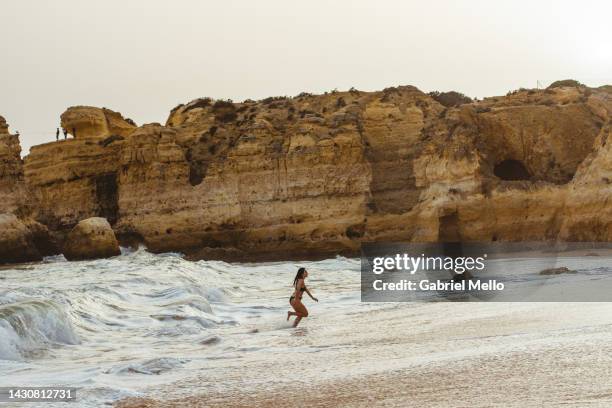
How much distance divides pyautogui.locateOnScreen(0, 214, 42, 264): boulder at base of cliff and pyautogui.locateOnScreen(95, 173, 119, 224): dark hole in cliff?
5.10 metres

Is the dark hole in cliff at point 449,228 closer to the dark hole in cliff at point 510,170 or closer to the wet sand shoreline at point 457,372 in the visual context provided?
the dark hole in cliff at point 510,170

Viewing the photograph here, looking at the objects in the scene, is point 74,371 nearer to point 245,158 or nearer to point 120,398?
point 120,398

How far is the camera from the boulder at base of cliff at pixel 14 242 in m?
32.2

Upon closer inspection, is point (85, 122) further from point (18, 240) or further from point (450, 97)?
point (450, 97)

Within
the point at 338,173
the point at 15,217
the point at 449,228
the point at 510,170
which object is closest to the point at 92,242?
the point at 15,217

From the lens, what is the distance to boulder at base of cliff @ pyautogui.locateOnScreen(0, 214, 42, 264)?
1267 inches

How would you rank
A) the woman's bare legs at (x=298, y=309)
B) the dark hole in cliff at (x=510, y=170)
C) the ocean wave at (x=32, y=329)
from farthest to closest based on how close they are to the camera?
the dark hole in cliff at (x=510, y=170)
the woman's bare legs at (x=298, y=309)
the ocean wave at (x=32, y=329)

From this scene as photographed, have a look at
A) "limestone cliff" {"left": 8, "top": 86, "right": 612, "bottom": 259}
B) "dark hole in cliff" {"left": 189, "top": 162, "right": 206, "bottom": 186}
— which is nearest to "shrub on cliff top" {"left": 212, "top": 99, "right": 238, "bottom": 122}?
"limestone cliff" {"left": 8, "top": 86, "right": 612, "bottom": 259}

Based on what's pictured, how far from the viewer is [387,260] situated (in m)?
26.9

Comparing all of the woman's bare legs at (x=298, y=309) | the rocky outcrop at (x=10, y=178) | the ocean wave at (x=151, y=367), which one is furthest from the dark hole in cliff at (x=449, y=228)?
the ocean wave at (x=151, y=367)

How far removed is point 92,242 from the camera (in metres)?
32.6

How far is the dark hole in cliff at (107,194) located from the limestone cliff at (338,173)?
56mm

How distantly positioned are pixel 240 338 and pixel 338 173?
22452 millimetres

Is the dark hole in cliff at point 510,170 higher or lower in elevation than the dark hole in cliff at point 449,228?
higher
